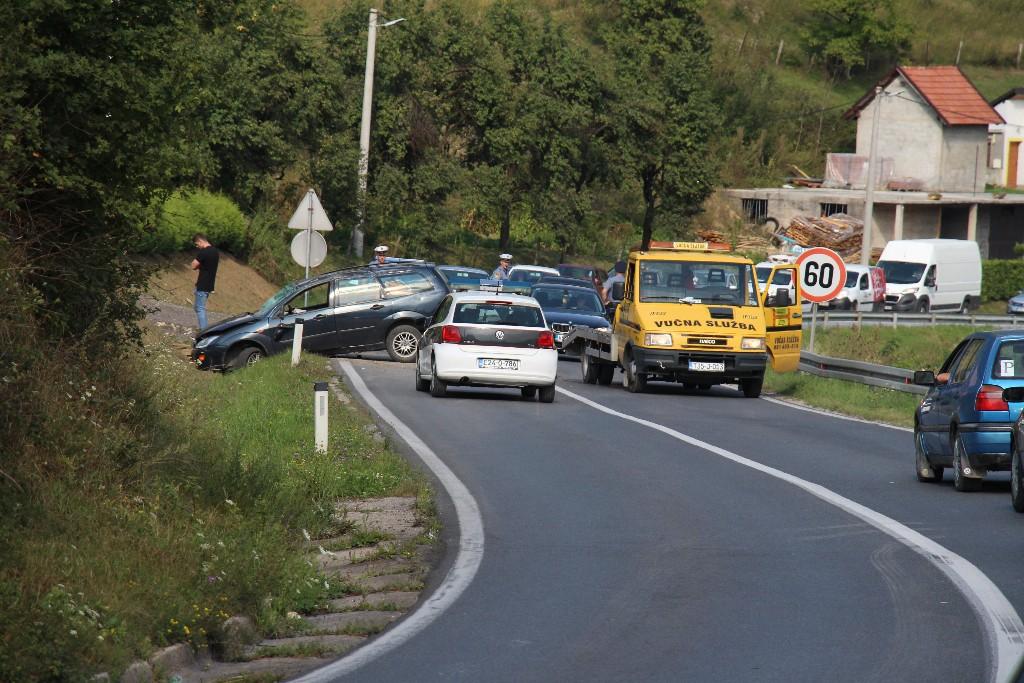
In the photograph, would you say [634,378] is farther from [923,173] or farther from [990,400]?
[923,173]

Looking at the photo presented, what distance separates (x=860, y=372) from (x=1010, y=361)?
45.7 feet

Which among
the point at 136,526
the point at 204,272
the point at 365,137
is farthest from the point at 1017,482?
the point at 365,137

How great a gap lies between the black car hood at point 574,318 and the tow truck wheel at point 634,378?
7.10m

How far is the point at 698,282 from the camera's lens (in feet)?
86.0

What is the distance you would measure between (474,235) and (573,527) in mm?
53973

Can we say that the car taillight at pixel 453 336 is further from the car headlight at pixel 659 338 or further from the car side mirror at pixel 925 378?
the car side mirror at pixel 925 378

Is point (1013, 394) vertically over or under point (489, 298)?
under

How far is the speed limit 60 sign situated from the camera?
28.0 metres

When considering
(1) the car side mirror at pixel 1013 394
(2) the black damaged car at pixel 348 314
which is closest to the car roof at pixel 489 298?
(2) the black damaged car at pixel 348 314

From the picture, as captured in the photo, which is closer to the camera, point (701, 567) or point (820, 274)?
point (701, 567)

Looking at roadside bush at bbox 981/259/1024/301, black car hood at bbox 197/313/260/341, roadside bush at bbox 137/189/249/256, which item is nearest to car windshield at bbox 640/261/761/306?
black car hood at bbox 197/313/260/341

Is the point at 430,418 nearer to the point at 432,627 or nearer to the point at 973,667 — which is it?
the point at 432,627

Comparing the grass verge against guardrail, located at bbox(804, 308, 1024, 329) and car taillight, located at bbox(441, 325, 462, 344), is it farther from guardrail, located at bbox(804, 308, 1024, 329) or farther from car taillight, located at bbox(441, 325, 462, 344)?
guardrail, located at bbox(804, 308, 1024, 329)

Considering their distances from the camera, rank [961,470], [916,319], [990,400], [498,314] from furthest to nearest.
→ [916,319], [498,314], [961,470], [990,400]
